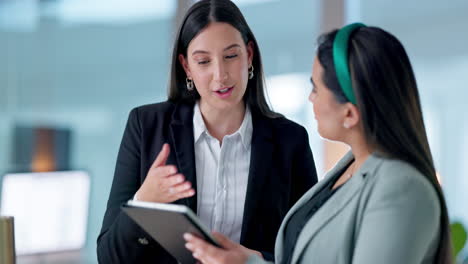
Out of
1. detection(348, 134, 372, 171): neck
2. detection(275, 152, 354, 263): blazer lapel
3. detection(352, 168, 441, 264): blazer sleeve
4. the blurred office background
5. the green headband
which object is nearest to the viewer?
detection(352, 168, 441, 264): blazer sleeve

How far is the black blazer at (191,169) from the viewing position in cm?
203

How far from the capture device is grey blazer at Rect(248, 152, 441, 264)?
4.54 ft

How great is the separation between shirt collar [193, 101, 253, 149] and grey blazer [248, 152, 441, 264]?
0.67m

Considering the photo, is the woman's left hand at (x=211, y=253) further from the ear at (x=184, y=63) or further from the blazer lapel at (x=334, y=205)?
the ear at (x=184, y=63)

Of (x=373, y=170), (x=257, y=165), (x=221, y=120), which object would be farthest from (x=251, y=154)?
A: (x=373, y=170)

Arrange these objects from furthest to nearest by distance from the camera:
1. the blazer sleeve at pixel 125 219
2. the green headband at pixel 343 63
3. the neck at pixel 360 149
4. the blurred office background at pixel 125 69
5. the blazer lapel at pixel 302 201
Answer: the blurred office background at pixel 125 69
the blazer sleeve at pixel 125 219
the blazer lapel at pixel 302 201
the neck at pixel 360 149
the green headband at pixel 343 63

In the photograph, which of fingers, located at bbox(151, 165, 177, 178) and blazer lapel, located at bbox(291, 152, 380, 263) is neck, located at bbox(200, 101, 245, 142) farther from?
blazer lapel, located at bbox(291, 152, 380, 263)

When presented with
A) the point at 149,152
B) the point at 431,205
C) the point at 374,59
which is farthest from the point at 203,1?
the point at 431,205

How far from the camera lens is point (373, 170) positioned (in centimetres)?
150

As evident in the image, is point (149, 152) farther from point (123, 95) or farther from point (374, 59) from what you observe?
point (123, 95)

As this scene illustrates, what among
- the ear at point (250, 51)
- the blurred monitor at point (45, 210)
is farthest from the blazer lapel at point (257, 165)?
the blurred monitor at point (45, 210)

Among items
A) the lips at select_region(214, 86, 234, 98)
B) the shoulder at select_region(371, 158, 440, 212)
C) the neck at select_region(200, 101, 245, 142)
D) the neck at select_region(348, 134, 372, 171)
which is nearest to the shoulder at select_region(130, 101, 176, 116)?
the neck at select_region(200, 101, 245, 142)

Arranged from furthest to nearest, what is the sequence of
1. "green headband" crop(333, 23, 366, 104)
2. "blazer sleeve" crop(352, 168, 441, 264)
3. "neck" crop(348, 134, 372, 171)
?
1. "neck" crop(348, 134, 372, 171)
2. "green headband" crop(333, 23, 366, 104)
3. "blazer sleeve" crop(352, 168, 441, 264)

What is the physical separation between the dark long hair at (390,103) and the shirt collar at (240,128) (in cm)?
74
